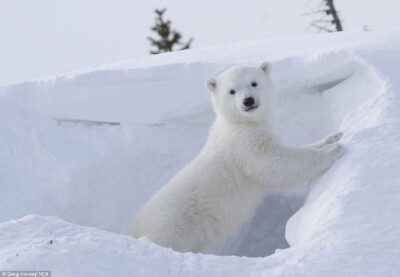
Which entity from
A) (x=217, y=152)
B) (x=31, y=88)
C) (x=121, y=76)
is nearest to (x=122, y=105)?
(x=121, y=76)

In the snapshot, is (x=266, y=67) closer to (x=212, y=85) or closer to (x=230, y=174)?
(x=212, y=85)

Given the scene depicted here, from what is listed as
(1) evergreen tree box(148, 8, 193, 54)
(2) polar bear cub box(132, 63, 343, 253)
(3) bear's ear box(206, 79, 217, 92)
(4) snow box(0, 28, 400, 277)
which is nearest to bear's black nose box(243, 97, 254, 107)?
(2) polar bear cub box(132, 63, 343, 253)

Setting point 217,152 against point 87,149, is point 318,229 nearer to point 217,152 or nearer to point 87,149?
point 217,152

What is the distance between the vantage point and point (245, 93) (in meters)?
4.59

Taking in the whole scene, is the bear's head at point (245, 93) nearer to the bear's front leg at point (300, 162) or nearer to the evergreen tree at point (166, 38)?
the bear's front leg at point (300, 162)

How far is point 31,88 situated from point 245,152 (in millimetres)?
2561

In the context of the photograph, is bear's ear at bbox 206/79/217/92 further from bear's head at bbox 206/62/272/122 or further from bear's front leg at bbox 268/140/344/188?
bear's front leg at bbox 268/140/344/188

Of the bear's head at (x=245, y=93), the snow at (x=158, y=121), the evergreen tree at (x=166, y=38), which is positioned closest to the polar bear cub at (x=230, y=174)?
the bear's head at (x=245, y=93)

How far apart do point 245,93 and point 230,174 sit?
0.65 m

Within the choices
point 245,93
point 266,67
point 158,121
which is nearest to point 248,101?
point 245,93

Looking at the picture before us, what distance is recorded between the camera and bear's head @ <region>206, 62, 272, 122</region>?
4578 mm

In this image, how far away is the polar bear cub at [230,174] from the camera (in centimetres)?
438

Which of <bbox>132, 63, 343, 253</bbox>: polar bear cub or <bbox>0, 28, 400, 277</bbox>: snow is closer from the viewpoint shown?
<bbox>132, 63, 343, 253</bbox>: polar bear cub

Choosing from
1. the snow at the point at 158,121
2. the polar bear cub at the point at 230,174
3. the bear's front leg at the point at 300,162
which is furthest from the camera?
the snow at the point at 158,121
